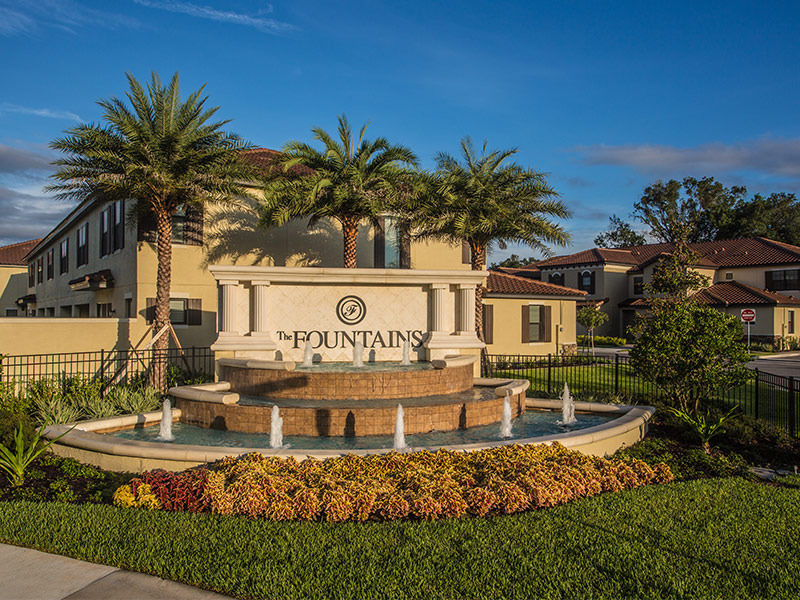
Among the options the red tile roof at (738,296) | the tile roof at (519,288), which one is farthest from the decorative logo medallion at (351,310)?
the red tile roof at (738,296)

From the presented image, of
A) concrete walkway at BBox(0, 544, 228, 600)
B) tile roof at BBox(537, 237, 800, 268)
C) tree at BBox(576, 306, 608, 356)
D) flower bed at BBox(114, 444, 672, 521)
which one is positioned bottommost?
concrete walkway at BBox(0, 544, 228, 600)

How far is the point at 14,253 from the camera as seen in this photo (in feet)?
160

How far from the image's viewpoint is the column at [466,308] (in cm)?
1520

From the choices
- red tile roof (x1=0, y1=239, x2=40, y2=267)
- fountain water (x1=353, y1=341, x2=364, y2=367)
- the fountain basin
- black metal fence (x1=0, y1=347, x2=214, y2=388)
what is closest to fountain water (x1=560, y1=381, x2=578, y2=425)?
the fountain basin

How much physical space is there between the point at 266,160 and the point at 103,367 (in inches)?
388

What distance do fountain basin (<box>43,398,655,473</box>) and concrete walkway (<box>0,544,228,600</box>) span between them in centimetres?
289

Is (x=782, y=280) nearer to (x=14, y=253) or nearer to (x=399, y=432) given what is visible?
(x=399, y=432)

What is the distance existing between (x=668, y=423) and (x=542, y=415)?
101 inches

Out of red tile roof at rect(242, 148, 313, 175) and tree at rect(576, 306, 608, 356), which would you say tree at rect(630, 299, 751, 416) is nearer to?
red tile roof at rect(242, 148, 313, 175)

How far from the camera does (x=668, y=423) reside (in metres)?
11.4

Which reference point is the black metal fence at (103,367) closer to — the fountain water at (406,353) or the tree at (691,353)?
the fountain water at (406,353)

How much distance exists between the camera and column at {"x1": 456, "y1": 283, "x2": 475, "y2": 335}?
15195 millimetres

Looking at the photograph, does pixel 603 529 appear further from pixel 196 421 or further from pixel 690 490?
pixel 196 421

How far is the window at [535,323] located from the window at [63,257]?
2373cm
